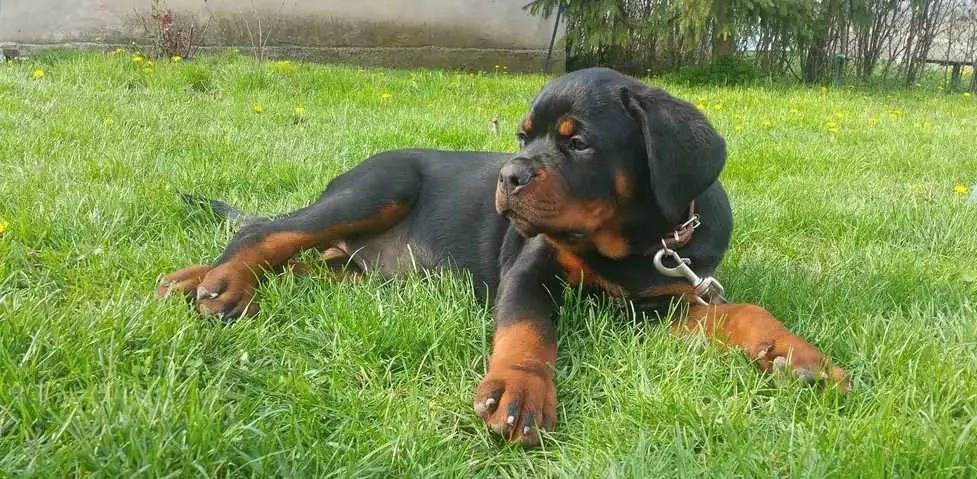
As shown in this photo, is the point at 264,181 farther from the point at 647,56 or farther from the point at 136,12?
the point at 647,56

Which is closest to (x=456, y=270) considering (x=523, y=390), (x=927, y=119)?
(x=523, y=390)

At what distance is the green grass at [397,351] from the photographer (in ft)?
4.31

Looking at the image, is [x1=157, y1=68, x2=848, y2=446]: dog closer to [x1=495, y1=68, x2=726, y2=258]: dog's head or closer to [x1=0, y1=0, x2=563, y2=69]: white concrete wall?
[x1=495, y1=68, x2=726, y2=258]: dog's head

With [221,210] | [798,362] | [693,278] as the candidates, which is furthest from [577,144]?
[221,210]

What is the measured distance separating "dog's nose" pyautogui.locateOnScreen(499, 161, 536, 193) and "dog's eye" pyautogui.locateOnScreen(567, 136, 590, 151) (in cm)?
20

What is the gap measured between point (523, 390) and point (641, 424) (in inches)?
9.7

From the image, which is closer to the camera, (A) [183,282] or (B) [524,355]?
(B) [524,355]

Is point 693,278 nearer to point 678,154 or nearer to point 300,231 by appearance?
point 678,154

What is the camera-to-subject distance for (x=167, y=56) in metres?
7.41

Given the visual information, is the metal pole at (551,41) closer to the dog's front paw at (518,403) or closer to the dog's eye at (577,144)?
the dog's eye at (577,144)

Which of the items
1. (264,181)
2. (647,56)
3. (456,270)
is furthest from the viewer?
(647,56)

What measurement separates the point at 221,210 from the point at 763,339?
6.38 feet

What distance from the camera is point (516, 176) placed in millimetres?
1933

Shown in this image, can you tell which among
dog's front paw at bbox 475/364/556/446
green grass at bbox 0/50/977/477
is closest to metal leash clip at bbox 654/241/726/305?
green grass at bbox 0/50/977/477
